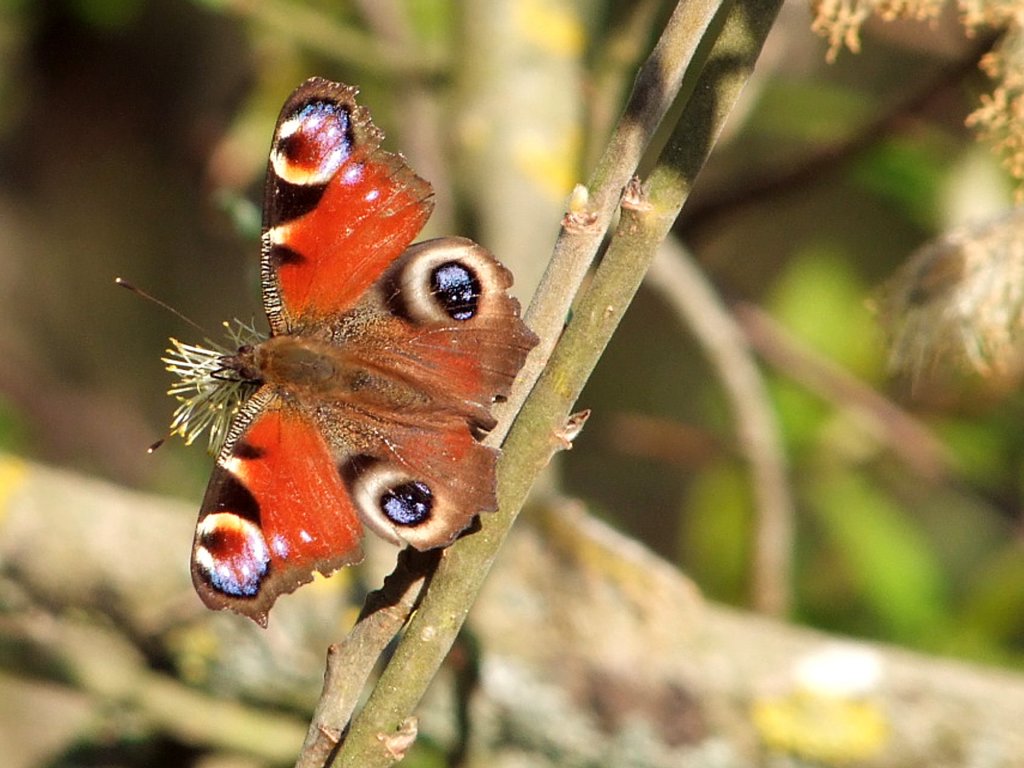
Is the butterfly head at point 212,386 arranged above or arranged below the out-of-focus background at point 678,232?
below

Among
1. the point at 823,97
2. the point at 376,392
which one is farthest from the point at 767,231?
the point at 376,392

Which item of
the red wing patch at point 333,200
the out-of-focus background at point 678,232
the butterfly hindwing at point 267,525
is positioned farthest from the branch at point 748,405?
the butterfly hindwing at point 267,525

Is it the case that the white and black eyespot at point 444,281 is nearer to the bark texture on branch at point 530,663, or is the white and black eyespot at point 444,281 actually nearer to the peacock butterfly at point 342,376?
the peacock butterfly at point 342,376

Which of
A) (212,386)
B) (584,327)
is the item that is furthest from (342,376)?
(584,327)

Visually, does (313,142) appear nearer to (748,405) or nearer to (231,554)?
(231,554)

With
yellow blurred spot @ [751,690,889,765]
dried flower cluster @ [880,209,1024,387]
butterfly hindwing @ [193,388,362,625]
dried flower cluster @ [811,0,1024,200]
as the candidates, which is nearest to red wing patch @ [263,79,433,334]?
butterfly hindwing @ [193,388,362,625]

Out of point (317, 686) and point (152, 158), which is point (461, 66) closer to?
point (317, 686)

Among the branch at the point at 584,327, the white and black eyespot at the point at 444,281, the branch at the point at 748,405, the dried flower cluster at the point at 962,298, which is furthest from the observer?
the branch at the point at 748,405
